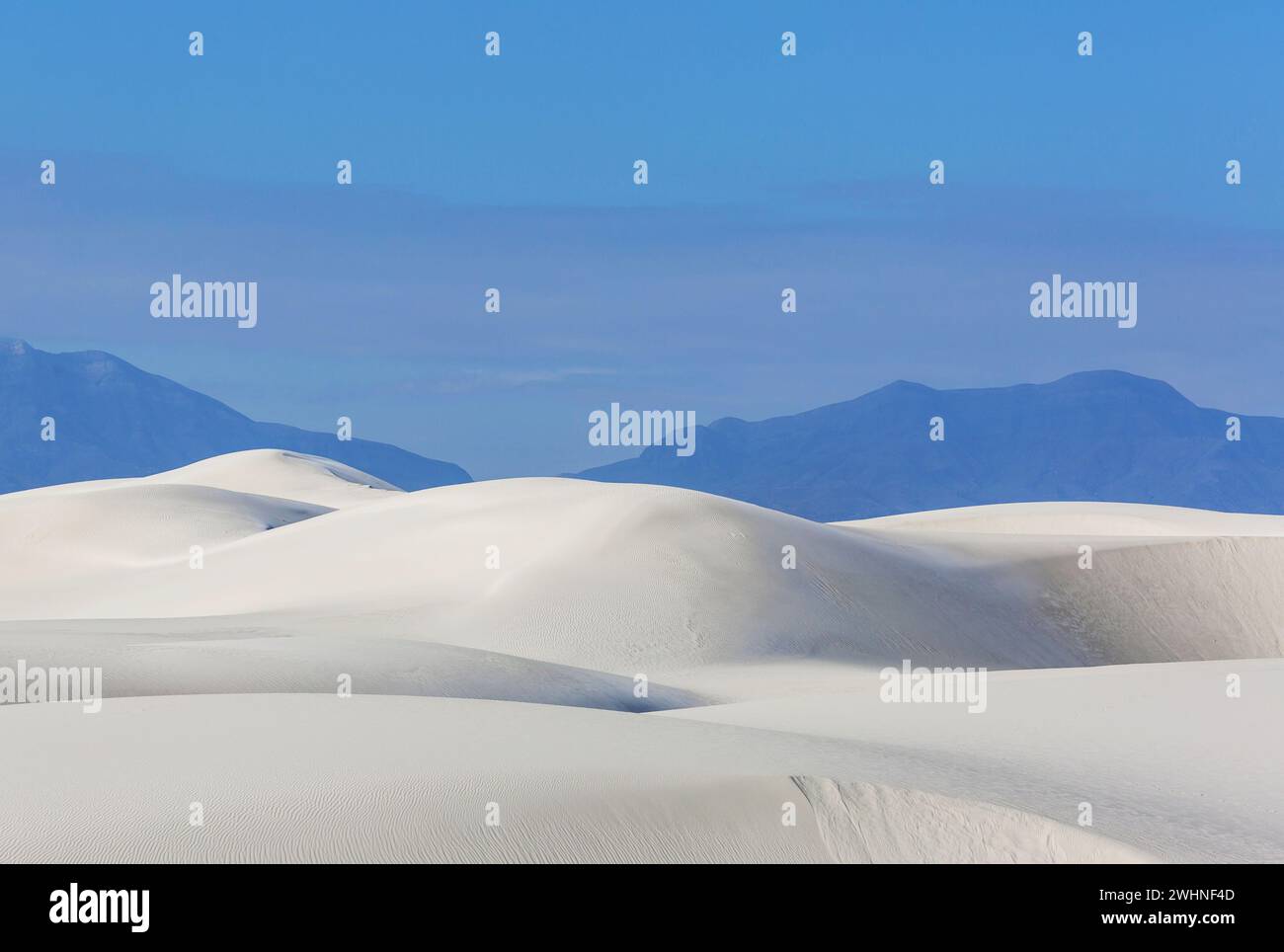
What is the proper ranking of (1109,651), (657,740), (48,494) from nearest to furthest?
1. (657,740)
2. (1109,651)
3. (48,494)

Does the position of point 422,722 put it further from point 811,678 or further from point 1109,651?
point 1109,651

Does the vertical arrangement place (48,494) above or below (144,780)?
above

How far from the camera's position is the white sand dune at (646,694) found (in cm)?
886

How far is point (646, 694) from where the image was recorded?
19812mm

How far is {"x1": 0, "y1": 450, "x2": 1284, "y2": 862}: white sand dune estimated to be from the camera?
8.86m

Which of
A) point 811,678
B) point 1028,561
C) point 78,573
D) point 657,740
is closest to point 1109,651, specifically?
point 1028,561
